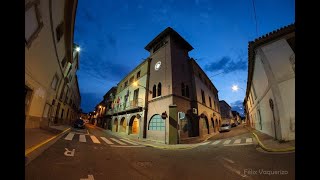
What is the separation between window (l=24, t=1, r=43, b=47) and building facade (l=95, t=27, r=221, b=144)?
11.5 meters

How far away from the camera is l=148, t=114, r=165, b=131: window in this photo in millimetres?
16573

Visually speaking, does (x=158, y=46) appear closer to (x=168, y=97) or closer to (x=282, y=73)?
(x=168, y=97)

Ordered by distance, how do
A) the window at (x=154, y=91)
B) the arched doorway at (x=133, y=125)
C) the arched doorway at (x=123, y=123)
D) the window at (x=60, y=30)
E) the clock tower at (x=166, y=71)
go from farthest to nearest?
the arched doorway at (x=123, y=123)
the arched doorway at (x=133, y=125)
the window at (x=154, y=91)
the clock tower at (x=166, y=71)
the window at (x=60, y=30)

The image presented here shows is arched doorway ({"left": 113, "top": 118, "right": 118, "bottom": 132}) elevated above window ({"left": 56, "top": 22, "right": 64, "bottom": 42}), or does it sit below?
below

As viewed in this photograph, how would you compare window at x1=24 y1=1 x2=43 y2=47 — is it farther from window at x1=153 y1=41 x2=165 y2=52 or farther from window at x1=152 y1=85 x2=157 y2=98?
window at x1=153 y1=41 x2=165 y2=52

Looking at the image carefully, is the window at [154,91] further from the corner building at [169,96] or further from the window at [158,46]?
the window at [158,46]

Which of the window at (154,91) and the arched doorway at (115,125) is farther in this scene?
the arched doorway at (115,125)

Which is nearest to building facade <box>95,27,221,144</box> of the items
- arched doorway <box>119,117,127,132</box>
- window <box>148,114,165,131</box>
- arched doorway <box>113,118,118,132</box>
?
window <box>148,114,165,131</box>

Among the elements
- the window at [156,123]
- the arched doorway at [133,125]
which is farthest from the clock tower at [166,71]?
the arched doorway at [133,125]

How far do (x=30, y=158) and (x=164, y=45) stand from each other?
57.2 feet

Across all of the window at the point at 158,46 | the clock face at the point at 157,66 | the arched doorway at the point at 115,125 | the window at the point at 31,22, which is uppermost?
the window at the point at 158,46

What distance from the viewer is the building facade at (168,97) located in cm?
1599
